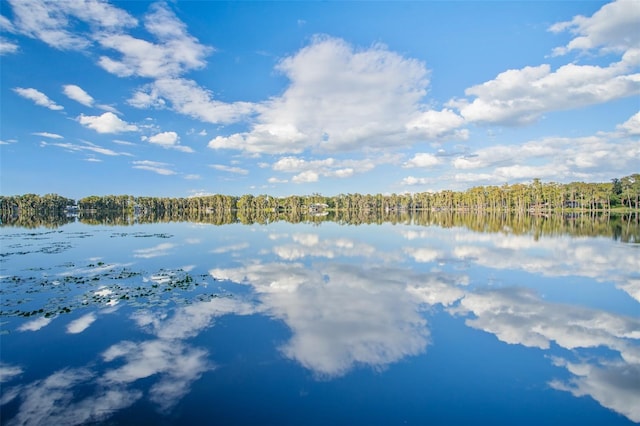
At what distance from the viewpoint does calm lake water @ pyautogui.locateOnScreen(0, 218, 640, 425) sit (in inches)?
207

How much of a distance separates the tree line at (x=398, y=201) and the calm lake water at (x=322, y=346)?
8867cm

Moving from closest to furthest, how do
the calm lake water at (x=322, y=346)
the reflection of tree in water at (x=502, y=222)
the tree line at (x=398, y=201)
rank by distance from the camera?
the calm lake water at (x=322, y=346) → the reflection of tree in water at (x=502, y=222) → the tree line at (x=398, y=201)

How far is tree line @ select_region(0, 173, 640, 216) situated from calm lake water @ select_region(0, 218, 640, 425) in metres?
88.7

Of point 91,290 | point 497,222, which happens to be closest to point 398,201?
point 497,222

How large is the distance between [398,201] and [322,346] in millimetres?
145373

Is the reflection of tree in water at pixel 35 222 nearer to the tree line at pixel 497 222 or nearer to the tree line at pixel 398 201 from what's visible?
the tree line at pixel 497 222

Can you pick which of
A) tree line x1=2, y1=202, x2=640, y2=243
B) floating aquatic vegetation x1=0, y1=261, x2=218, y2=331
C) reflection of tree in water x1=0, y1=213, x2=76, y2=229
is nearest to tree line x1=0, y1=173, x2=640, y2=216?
tree line x1=2, y1=202, x2=640, y2=243

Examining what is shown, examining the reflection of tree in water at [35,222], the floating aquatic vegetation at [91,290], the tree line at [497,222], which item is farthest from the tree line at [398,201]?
the floating aquatic vegetation at [91,290]

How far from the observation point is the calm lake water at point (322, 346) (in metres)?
5.25

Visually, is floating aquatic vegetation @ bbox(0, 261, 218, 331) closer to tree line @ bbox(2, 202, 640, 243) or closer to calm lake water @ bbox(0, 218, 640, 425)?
calm lake water @ bbox(0, 218, 640, 425)

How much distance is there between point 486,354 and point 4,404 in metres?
8.55

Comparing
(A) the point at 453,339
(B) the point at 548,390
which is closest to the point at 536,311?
(A) the point at 453,339

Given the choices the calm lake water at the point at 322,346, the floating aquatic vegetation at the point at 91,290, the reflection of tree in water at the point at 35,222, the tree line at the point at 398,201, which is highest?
the tree line at the point at 398,201

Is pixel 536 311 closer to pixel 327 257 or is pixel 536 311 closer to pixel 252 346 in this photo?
pixel 252 346
